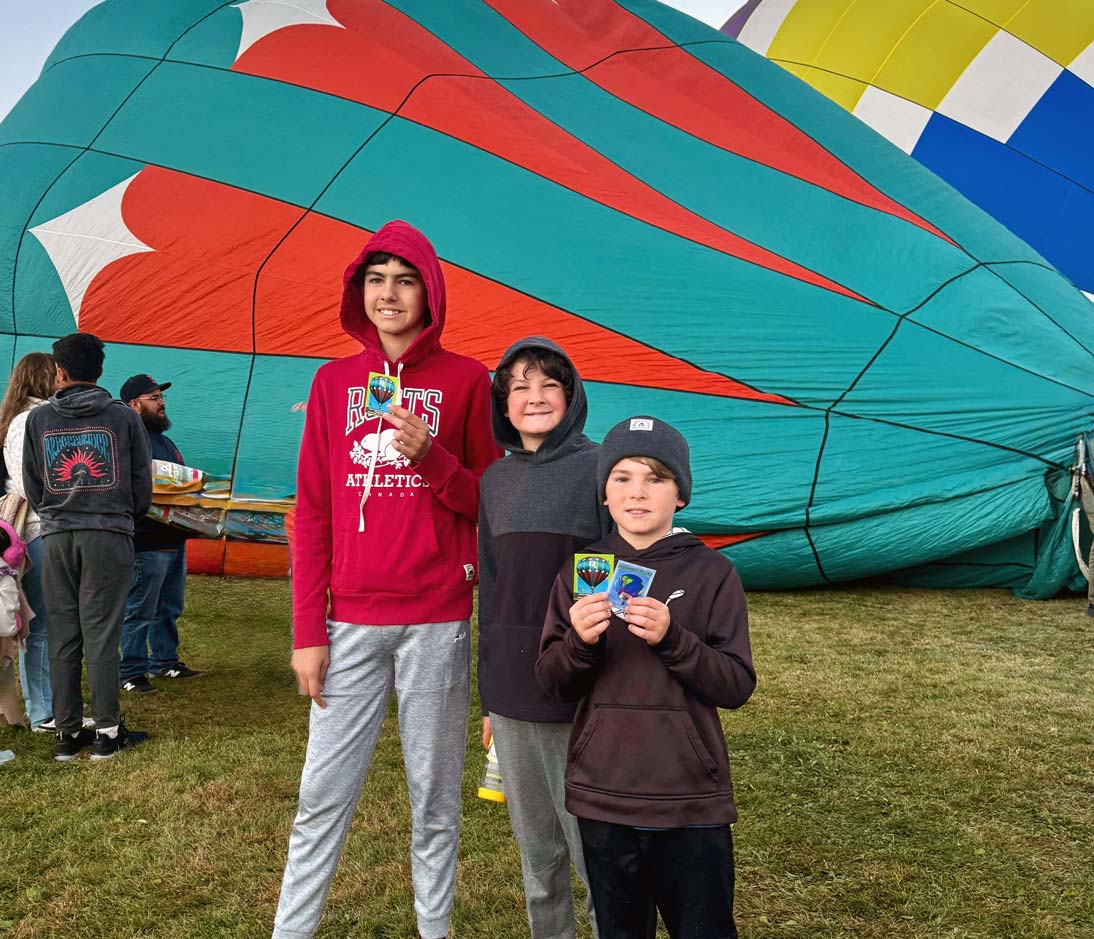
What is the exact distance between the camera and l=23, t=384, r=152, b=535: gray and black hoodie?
11.1ft

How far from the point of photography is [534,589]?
191 cm

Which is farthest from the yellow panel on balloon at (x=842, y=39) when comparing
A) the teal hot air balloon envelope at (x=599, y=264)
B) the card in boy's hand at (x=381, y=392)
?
the card in boy's hand at (x=381, y=392)

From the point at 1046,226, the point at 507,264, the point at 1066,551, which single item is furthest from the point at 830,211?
the point at 1046,226

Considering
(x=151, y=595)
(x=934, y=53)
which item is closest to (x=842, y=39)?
(x=934, y=53)

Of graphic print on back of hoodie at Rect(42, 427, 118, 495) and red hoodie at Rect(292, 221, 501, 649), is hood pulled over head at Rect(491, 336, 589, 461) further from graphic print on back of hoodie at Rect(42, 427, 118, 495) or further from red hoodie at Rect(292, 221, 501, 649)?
graphic print on back of hoodie at Rect(42, 427, 118, 495)

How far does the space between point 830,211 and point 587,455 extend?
429cm

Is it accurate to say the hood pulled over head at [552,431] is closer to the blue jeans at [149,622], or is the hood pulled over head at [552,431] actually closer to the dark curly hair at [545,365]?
the dark curly hair at [545,365]

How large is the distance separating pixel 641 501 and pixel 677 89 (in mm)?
5131

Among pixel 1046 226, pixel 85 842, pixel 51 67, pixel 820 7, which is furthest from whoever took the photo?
pixel 820 7

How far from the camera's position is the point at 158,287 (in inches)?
219

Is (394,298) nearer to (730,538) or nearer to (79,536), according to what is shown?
(79,536)

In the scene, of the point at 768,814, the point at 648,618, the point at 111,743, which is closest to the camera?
the point at 648,618

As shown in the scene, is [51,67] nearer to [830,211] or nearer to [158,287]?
[158,287]

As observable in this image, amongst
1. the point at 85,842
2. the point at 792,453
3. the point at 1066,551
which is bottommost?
the point at 85,842
